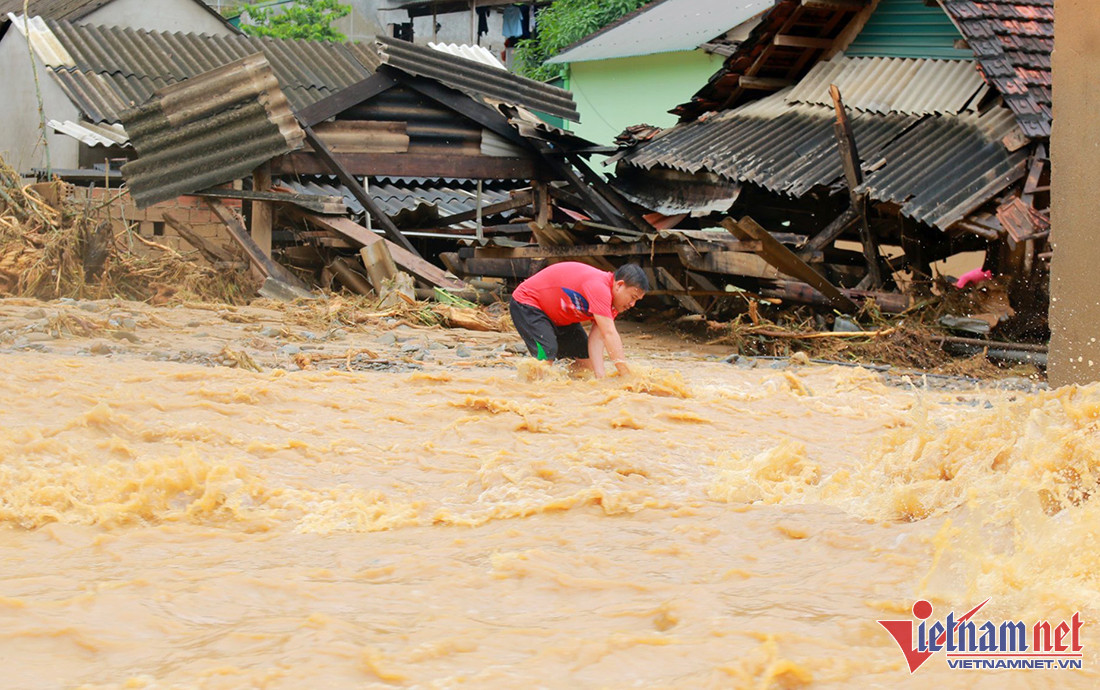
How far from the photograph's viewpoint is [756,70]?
14109mm

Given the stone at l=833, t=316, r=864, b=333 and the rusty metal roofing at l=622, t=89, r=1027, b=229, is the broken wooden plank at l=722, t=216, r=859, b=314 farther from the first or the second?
the rusty metal roofing at l=622, t=89, r=1027, b=229

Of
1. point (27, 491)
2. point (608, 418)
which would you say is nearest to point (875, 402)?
point (608, 418)

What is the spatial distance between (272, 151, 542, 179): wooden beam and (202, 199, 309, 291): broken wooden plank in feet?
2.67

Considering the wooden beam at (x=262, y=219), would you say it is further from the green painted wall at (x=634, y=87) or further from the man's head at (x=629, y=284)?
the green painted wall at (x=634, y=87)

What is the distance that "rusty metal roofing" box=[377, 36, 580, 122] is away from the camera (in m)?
14.4

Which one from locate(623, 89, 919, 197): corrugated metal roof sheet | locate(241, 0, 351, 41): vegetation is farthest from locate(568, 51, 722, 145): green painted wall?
locate(623, 89, 919, 197): corrugated metal roof sheet

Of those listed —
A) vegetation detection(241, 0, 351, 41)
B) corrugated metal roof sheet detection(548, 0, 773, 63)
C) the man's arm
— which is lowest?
the man's arm

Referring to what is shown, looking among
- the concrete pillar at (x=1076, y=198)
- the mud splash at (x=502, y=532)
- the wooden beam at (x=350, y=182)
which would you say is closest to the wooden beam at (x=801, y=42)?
the wooden beam at (x=350, y=182)

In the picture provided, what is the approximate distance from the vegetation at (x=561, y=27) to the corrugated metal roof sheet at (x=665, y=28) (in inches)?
90.3

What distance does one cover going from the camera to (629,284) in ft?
25.6

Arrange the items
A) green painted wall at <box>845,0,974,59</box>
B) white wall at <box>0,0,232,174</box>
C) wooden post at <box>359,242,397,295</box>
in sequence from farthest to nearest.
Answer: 1. white wall at <box>0,0,232,174</box>
2. wooden post at <box>359,242,397,295</box>
3. green painted wall at <box>845,0,974,59</box>

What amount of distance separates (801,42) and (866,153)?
2488 millimetres

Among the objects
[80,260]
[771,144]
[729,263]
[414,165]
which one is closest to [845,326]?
[729,263]

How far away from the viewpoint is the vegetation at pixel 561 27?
28062 mm
